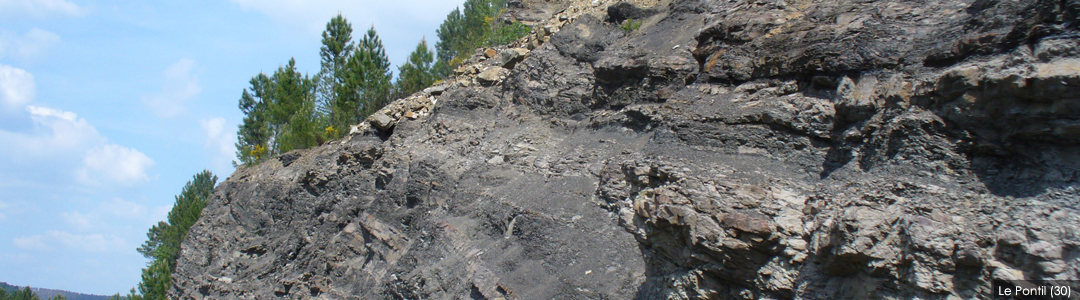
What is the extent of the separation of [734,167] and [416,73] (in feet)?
46.2

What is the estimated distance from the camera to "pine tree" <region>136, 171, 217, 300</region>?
991 inches

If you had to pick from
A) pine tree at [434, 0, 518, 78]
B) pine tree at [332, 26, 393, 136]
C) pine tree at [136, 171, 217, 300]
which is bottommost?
pine tree at [136, 171, 217, 300]

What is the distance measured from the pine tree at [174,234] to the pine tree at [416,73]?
34.2 feet

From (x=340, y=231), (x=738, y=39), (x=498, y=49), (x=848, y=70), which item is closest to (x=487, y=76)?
(x=498, y=49)

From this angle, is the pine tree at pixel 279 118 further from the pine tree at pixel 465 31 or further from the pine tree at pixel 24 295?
the pine tree at pixel 24 295

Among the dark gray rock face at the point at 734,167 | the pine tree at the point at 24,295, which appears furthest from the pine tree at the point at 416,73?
the pine tree at the point at 24,295

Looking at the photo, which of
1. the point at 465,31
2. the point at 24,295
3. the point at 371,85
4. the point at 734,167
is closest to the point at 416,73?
the point at 371,85

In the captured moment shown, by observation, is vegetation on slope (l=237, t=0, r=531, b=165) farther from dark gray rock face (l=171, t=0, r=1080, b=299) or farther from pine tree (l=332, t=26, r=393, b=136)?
dark gray rock face (l=171, t=0, r=1080, b=299)

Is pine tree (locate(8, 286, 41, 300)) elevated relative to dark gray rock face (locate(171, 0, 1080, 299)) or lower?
lower

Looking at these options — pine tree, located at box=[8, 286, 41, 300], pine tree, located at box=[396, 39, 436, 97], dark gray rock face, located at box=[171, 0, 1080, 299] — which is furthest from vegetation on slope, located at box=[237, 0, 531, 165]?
pine tree, located at box=[8, 286, 41, 300]

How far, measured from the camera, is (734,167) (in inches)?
237

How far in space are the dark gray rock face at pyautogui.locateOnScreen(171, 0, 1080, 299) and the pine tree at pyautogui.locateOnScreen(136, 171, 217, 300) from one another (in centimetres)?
1482

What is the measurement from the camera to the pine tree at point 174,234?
25172mm

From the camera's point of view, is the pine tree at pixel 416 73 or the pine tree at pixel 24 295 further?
the pine tree at pixel 24 295
